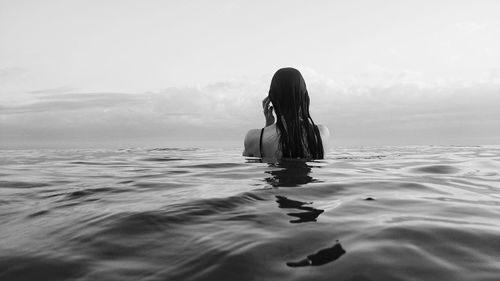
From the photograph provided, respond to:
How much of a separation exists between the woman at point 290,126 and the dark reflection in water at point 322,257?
11.4 ft

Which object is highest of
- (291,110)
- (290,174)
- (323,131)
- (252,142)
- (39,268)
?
(291,110)

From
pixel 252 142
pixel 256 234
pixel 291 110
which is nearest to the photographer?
pixel 256 234

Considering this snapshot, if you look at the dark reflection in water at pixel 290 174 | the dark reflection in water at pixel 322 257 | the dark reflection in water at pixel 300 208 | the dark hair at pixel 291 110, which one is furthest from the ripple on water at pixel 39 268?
the dark hair at pixel 291 110

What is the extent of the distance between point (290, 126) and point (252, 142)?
3.32 ft

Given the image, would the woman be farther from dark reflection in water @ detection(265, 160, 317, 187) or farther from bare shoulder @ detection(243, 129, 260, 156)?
dark reflection in water @ detection(265, 160, 317, 187)

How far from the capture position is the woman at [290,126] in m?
5.17

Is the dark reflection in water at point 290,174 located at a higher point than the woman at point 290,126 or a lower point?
lower

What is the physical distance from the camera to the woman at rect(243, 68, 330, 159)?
5168 millimetres

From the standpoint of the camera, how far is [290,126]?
520 centimetres

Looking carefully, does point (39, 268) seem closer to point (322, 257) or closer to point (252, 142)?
point (322, 257)

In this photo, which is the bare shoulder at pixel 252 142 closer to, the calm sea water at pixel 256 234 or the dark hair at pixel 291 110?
the dark hair at pixel 291 110

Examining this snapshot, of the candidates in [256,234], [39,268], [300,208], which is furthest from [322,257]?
[39,268]

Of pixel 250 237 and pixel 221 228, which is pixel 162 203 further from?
pixel 250 237

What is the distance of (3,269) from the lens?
174 centimetres
